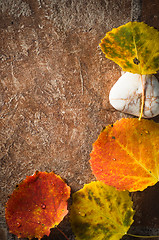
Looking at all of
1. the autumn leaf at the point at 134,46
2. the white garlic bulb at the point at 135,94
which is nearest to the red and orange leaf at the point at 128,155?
the white garlic bulb at the point at 135,94

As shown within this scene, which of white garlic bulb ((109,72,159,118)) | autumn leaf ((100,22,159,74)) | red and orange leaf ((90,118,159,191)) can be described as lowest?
red and orange leaf ((90,118,159,191))

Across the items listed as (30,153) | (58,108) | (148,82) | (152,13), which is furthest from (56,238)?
(152,13)

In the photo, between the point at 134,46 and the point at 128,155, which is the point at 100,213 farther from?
the point at 134,46

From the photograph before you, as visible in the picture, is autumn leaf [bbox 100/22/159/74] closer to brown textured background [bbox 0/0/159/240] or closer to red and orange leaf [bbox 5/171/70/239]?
brown textured background [bbox 0/0/159/240]

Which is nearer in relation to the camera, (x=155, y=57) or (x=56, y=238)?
(x=155, y=57)

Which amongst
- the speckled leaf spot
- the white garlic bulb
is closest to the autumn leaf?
the white garlic bulb

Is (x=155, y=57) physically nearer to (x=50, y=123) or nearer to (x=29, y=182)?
(x=50, y=123)

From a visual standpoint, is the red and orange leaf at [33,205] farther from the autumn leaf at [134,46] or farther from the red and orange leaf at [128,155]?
the autumn leaf at [134,46]

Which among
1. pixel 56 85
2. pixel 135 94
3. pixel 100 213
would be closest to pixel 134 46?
pixel 135 94
